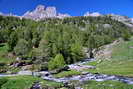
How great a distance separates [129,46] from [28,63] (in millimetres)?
66811

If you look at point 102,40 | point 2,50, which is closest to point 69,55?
point 2,50

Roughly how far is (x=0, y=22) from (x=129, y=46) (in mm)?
106952

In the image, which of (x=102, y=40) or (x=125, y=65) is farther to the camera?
(x=102, y=40)

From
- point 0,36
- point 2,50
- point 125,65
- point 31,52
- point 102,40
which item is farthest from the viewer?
point 102,40

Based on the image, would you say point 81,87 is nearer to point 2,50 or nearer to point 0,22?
point 2,50

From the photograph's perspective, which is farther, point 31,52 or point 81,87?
point 31,52

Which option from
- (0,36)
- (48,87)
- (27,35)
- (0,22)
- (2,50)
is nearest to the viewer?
(48,87)

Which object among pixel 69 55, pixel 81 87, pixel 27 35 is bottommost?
pixel 81 87

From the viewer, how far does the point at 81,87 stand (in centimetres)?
5034

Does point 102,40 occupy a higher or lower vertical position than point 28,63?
higher

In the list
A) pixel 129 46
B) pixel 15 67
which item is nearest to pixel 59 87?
pixel 15 67

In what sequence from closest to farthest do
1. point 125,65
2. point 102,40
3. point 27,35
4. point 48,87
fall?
point 48,87 → point 125,65 → point 27,35 → point 102,40

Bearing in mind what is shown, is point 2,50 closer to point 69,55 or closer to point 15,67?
point 15,67

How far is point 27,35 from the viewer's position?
425ft
